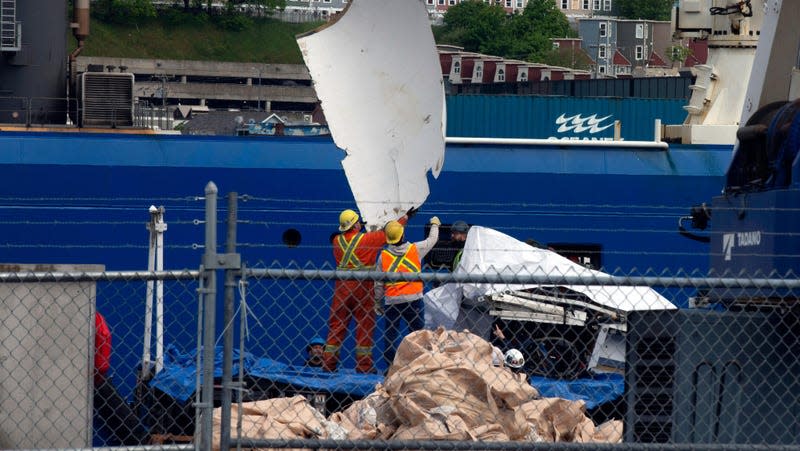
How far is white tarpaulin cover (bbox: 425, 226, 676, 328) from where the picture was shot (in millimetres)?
12266

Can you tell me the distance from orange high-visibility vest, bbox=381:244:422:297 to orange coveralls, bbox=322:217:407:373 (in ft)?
0.66

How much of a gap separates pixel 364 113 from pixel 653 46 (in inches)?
3453

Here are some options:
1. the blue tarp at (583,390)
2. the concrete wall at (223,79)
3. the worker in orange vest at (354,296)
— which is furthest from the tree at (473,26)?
the blue tarp at (583,390)

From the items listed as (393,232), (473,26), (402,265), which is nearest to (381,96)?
(393,232)

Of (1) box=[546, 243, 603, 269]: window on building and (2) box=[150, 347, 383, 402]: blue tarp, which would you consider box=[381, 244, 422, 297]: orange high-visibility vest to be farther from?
(1) box=[546, 243, 603, 269]: window on building

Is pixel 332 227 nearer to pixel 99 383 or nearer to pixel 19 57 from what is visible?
pixel 19 57

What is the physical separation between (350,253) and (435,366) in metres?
4.12

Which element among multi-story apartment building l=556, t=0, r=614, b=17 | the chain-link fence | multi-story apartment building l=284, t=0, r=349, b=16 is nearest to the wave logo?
the chain-link fence

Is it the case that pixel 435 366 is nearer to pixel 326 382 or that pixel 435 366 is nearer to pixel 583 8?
pixel 326 382

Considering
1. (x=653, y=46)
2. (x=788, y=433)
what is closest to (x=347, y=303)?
(x=788, y=433)

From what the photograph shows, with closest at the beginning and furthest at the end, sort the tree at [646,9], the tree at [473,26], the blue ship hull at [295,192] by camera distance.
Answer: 1. the blue ship hull at [295,192]
2. the tree at [473,26]
3. the tree at [646,9]

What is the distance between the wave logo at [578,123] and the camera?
19906 millimetres

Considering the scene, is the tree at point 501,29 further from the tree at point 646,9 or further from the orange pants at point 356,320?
the orange pants at point 356,320

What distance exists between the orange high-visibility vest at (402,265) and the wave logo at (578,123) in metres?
7.92
